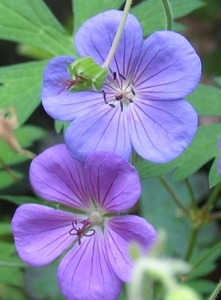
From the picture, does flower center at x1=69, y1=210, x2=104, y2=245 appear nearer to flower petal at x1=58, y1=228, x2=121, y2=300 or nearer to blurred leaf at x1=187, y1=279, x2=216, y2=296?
flower petal at x1=58, y1=228, x2=121, y2=300

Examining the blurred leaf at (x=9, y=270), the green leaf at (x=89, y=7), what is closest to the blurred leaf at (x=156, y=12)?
the green leaf at (x=89, y=7)

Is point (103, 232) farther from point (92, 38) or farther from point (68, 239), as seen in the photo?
point (92, 38)

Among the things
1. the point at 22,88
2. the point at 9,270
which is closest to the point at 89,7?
the point at 22,88

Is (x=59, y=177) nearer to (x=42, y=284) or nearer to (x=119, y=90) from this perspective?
(x=119, y=90)

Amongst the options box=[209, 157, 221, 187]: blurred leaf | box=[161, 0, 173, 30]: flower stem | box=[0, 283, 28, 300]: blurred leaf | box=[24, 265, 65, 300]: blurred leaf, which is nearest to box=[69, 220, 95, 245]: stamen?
box=[209, 157, 221, 187]: blurred leaf

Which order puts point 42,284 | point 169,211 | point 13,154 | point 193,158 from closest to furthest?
point 193,158, point 13,154, point 42,284, point 169,211

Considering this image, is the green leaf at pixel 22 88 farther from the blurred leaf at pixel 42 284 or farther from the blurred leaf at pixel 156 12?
the blurred leaf at pixel 42 284
